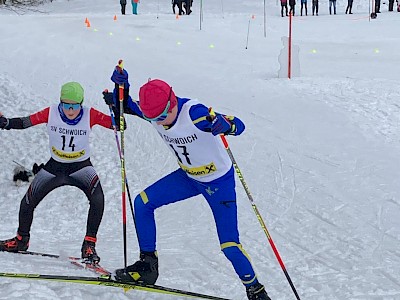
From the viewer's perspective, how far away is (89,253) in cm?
657

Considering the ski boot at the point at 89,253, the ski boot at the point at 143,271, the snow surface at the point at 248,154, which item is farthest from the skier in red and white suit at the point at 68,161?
the ski boot at the point at 143,271

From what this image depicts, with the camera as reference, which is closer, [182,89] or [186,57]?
[182,89]

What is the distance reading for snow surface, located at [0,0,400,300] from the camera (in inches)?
260

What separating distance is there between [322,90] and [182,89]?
332 cm

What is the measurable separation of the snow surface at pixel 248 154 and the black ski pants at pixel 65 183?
518 millimetres

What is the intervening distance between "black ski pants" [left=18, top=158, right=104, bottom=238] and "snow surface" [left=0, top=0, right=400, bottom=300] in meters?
0.52

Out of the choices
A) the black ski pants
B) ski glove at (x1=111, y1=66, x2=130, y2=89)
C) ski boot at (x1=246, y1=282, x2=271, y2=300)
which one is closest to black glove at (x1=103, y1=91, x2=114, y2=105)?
ski glove at (x1=111, y1=66, x2=130, y2=89)

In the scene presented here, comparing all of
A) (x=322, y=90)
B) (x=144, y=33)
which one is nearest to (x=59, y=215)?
(x=322, y=90)

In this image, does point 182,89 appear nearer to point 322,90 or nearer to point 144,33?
point 322,90

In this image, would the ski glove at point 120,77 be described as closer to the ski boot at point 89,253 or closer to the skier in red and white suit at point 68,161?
the skier in red and white suit at point 68,161

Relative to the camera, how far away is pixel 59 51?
60.4 ft

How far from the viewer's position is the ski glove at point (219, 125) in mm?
4770

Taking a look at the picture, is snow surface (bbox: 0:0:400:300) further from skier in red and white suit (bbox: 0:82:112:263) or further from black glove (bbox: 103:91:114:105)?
black glove (bbox: 103:91:114:105)

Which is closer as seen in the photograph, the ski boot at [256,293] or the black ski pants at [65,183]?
the ski boot at [256,293]
